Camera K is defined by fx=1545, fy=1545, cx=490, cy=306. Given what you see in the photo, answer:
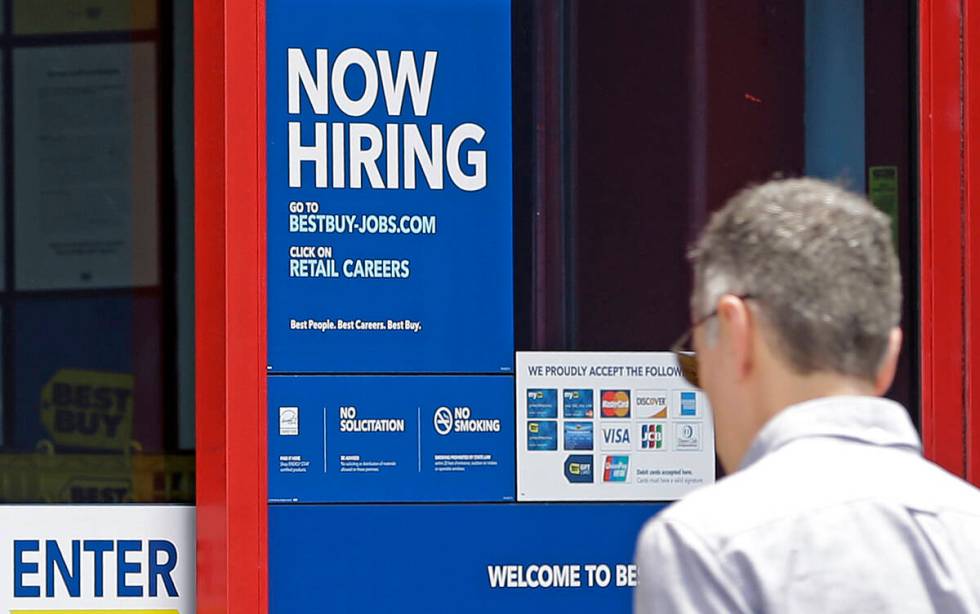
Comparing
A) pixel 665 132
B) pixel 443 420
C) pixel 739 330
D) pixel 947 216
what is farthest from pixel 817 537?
pixel 947 216

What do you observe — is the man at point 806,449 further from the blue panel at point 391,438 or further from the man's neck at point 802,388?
the blue panel at point 391,438

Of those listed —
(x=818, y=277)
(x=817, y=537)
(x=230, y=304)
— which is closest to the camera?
(x=817, y=537)

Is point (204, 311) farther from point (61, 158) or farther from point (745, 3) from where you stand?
point (745, 3)

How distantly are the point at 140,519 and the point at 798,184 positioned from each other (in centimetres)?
225

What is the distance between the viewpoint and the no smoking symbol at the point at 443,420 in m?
3.30

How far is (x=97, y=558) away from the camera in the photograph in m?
3.32

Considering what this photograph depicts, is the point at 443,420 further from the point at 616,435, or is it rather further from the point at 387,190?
the point at 387,190

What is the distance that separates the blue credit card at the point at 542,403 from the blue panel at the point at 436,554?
198mm

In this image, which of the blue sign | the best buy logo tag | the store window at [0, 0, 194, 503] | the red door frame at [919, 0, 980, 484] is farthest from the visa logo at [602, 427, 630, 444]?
the best buy logo tag

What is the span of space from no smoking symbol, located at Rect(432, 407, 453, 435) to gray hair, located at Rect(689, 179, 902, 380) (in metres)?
1.95

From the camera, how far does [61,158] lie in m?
3.35

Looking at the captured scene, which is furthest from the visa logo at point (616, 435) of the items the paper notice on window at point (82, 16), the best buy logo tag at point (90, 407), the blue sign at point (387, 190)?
the paper notice on window at point (82, 16)

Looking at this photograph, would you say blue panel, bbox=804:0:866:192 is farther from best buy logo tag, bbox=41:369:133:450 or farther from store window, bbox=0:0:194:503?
best buy logo tag, bbox=41:369:133:450

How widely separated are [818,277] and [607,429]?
80.6 inches
